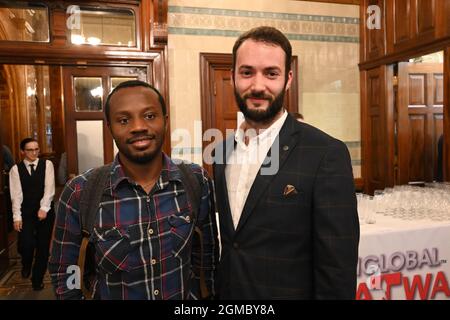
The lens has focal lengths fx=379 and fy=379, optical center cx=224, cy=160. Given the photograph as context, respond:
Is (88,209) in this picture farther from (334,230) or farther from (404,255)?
(404,255)

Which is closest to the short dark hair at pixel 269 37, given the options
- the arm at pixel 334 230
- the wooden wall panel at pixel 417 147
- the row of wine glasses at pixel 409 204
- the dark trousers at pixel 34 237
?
the arm at pixel 334 230

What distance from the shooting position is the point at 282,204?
1.11 meters

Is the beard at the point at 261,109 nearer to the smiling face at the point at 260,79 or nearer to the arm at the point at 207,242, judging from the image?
the smiling face at the point at 260,79

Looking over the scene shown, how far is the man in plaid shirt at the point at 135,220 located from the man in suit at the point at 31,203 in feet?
9.52

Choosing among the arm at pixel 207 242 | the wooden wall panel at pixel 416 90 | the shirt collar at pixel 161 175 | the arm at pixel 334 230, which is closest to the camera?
the arm at pixel 334 230

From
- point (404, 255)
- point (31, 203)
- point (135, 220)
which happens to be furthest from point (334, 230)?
point (31, 203)

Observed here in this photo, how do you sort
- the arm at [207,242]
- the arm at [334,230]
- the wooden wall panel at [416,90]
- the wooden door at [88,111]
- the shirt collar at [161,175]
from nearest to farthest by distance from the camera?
1. the arm at [334,230]
2. the shirt collar at [161,175]
3. the arm at [207,242]
4. the wooden door at [88,111]
5. the wooden wall panel at [416,90]

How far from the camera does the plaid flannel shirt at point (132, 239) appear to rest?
44.0 inches

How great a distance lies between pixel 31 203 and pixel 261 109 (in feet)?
11.2

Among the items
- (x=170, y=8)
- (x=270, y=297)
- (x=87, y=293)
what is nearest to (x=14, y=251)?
(x=170, y=8)

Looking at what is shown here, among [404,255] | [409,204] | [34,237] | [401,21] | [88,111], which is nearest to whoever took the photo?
[404,255]

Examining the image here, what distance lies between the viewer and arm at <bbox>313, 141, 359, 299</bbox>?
3.47 feet

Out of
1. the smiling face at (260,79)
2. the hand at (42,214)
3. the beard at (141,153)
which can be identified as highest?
the smiling face at (260,79)

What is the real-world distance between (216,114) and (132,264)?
279cm
